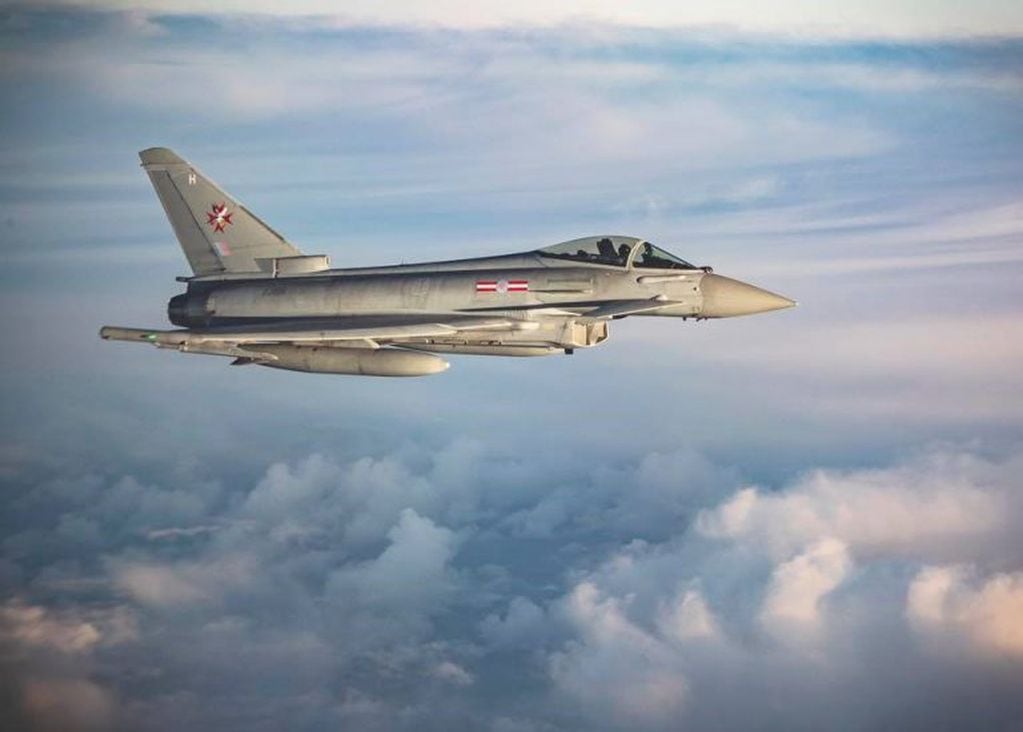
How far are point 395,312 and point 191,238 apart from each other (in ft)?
19.0

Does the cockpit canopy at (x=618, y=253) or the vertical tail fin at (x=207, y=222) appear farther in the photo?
the vertical tail fin at (x=207, y=222)

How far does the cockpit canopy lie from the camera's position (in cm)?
2689

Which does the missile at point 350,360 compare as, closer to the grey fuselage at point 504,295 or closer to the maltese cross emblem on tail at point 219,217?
the grey fuselage at point 504,295

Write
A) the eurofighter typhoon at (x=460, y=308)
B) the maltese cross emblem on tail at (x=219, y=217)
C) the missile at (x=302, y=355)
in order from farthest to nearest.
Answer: the maltese cross emblem on tail at (x=219, y=217), the eurofighter typhoon at (x=460, y=308), the missile at (x=302, y=355)

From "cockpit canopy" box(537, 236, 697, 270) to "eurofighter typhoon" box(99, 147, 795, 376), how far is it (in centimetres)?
2

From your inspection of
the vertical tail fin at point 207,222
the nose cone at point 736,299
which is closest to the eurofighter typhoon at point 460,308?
the nose cone at point 736,299

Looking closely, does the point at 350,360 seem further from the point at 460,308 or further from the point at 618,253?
the point at 618,253

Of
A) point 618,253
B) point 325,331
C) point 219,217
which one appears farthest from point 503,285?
point 219,217

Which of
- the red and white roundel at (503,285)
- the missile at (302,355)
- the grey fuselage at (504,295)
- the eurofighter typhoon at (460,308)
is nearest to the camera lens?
the missile at (302,355)

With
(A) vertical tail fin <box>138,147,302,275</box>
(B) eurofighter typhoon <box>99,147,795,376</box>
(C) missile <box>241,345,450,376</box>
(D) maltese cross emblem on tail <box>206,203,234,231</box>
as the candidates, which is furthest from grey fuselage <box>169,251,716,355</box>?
(D) maltese cross emblem on tail <box>206,203,234,231</box>

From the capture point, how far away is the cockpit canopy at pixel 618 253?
26891 mm

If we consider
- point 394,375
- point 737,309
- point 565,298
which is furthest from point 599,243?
point 394,375

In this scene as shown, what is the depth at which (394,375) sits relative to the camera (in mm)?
26297

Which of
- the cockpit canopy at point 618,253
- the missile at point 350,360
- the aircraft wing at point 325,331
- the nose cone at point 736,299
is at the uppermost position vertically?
the cockpit canopy at point 618,253
